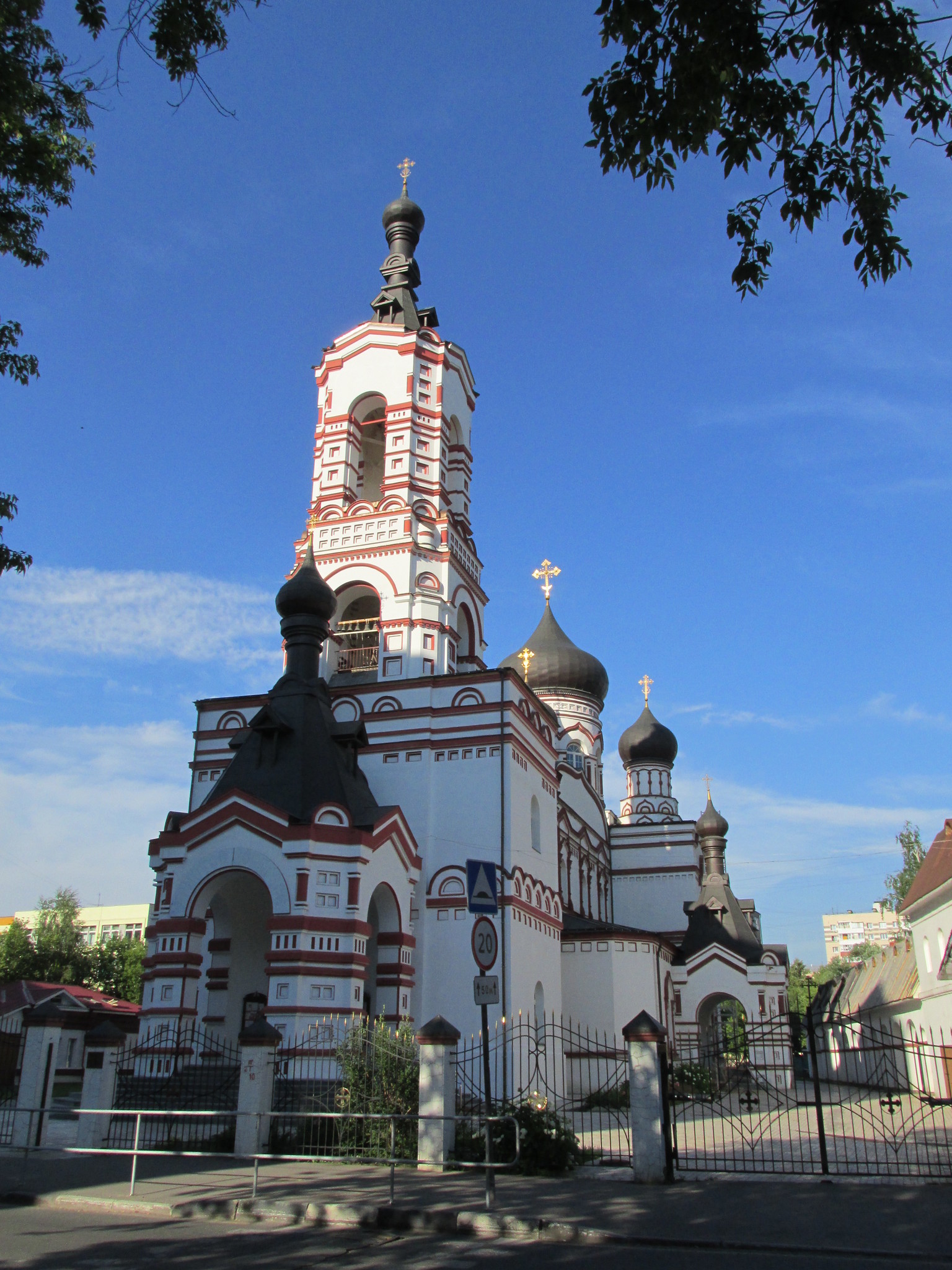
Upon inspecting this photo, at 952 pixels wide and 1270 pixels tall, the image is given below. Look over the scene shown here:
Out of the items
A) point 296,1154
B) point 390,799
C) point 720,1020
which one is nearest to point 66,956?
point 720,1020

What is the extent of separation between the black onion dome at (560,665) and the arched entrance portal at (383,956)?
61.5 feet

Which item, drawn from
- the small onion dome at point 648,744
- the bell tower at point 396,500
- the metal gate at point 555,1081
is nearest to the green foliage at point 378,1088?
the metal gate at point 555,1081

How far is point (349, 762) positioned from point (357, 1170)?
10004 mm

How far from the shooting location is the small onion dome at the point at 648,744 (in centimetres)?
4169

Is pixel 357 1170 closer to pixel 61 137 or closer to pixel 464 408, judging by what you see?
pixel 61 137

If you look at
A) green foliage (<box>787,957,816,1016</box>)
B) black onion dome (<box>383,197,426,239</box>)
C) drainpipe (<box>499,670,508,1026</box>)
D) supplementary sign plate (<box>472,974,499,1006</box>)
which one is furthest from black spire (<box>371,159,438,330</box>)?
green foliage (<box>787,957,816,1016</box>)

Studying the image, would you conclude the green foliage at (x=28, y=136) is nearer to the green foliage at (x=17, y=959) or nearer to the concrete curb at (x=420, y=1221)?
the concrete curb at (x=420, y=1221)

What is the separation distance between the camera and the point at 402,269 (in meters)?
26.8

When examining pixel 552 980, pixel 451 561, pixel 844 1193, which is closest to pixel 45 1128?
pixel 844 1193

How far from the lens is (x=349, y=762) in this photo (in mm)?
20172

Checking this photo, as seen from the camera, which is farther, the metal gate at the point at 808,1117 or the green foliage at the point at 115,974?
the green foliage at the point at 115,974

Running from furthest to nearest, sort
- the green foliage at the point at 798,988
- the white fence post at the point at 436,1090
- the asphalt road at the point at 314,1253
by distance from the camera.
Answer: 1. the green foliage at the point at 798,988
2. the white fence post at the point at 436,1090
3. the asphalt road at the point at 314,1253

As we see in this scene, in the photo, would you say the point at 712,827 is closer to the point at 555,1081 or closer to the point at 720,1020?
the point at 720,1020

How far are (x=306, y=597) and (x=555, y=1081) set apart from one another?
1075cm
